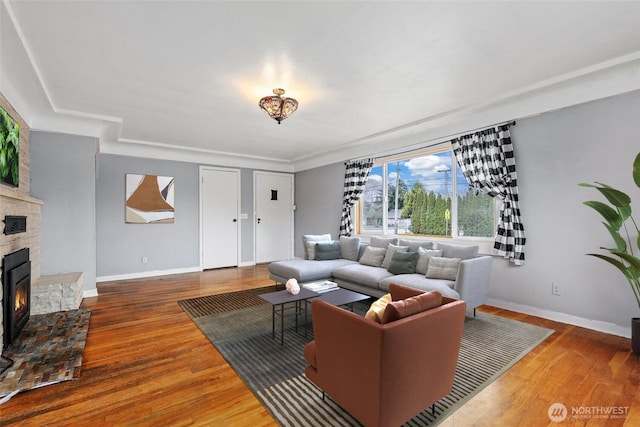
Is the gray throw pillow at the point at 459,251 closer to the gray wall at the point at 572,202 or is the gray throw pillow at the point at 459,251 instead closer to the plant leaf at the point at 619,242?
the gray wall at the point at 572,202

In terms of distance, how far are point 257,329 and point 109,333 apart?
1.47 m

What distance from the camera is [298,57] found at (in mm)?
2537

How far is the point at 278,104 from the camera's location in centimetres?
312

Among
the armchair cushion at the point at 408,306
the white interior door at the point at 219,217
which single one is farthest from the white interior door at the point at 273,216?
the armchair cushion at the point at 408,306

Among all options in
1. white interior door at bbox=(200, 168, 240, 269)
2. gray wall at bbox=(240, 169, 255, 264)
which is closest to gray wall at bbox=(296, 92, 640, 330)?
gray wall at bbox=(240, 169, 255, 264)

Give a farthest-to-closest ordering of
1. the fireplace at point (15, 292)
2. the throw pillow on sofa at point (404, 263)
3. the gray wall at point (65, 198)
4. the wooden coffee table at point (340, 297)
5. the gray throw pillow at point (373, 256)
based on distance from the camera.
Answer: the gray throw pillow at point (373, 256) → the gray wall at point (65, 198) → the throw pillow on sofa at point (404, 263) → the wooden coffee table at point (340, 297) → the fireplace at point (15, 292)

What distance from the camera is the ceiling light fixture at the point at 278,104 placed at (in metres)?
3.09

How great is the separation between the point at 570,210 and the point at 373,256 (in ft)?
7.71

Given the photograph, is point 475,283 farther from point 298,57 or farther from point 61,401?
point 61,401

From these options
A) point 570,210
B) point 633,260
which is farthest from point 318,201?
point 633,260

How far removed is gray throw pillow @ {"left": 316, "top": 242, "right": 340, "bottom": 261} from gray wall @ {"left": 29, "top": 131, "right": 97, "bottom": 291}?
3.34m

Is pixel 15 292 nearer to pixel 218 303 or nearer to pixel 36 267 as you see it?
pixel 36 267

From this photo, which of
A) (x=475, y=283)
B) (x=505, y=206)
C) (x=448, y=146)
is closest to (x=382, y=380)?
(x=475, y=283)

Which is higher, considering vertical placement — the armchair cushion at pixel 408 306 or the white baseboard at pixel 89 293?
the armchair cushion at pixel 408 306
